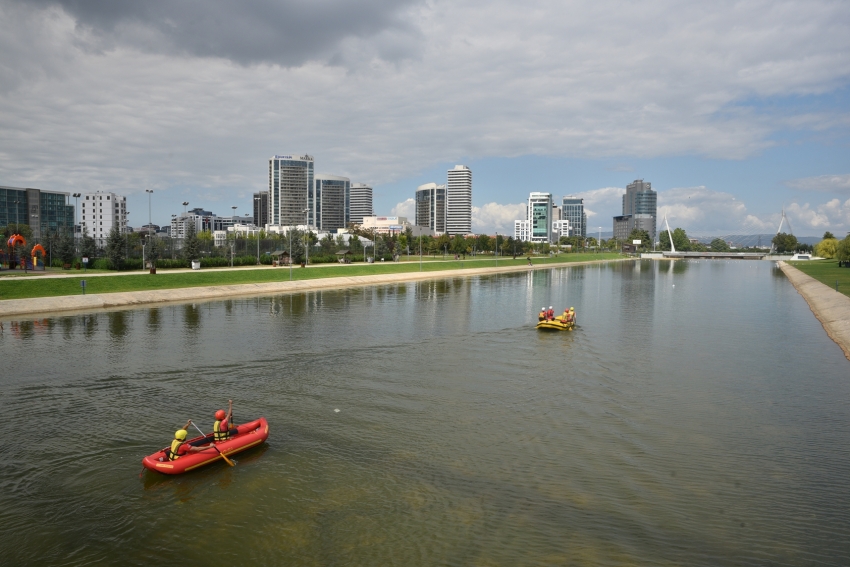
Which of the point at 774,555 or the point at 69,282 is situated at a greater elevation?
the point at 69,282

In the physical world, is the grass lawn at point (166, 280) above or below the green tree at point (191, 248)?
below

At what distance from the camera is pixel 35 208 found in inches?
6983

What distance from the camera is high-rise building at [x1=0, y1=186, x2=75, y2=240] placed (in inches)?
6762

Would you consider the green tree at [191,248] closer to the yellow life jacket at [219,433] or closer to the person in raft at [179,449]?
the yellow life jacket at [219,433]

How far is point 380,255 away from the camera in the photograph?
4210 inches

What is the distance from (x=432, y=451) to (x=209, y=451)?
5.88 metres

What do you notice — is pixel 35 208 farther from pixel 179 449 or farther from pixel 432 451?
pixel 432 451

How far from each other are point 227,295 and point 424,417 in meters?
40.9

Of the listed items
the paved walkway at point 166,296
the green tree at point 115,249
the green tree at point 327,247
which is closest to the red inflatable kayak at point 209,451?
the paved walkway at point 166,296

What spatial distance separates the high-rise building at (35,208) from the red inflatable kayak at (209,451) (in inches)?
7030

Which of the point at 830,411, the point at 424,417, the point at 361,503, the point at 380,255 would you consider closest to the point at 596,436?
the point at 424,417

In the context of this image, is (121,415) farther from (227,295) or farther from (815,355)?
(227,295)

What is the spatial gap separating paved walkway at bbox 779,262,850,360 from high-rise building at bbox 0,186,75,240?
178 m

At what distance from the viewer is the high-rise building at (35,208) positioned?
563ft
